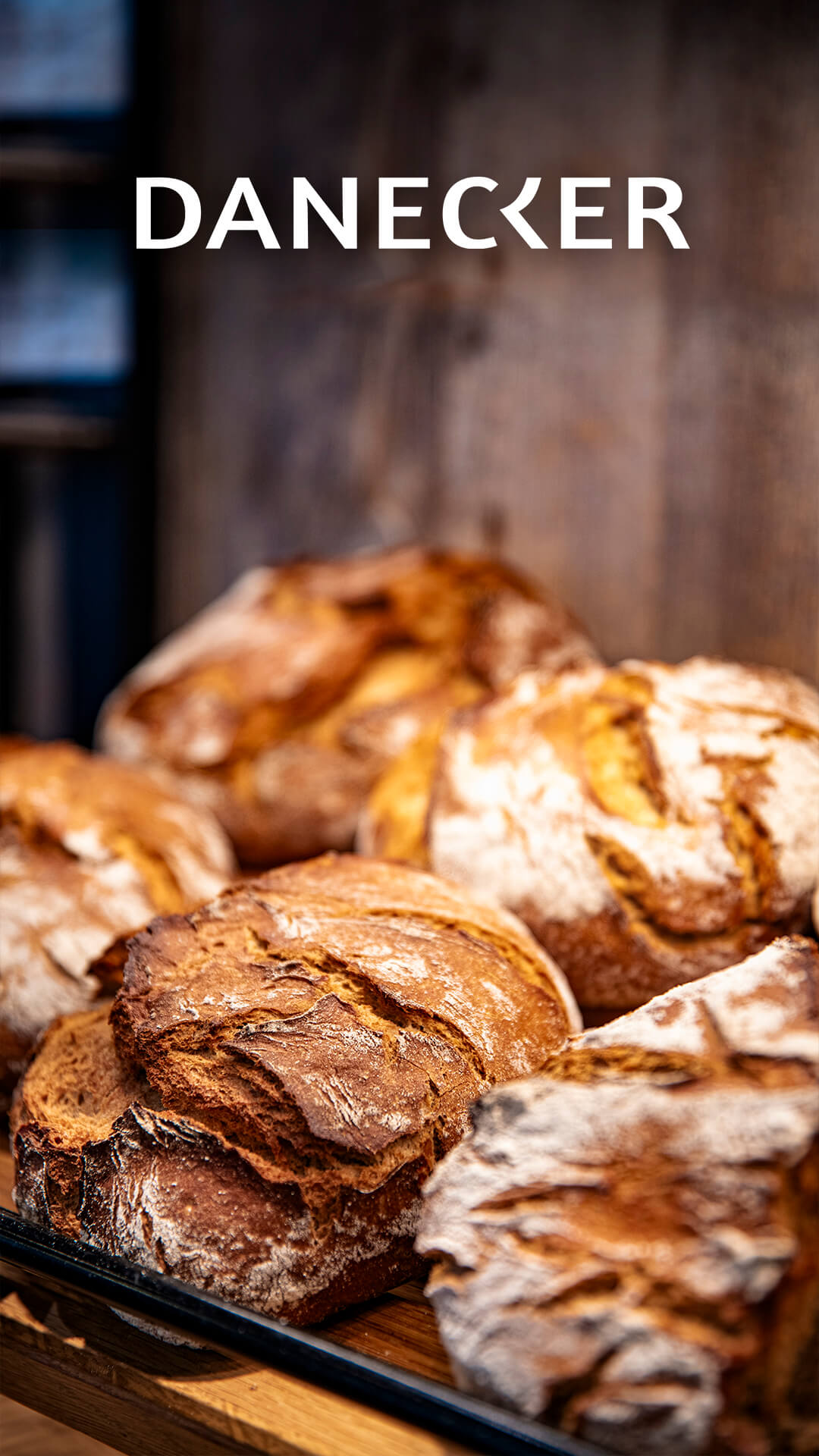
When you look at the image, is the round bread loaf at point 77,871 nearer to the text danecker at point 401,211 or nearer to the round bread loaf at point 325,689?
the round bread loaf at point 325,689

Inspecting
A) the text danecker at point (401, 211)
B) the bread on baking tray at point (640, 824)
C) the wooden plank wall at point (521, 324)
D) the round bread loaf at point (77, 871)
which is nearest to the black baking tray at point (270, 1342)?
the round bread loaf at point (77, 871)

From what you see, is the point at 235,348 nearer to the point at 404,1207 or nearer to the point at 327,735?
the point at 327,735

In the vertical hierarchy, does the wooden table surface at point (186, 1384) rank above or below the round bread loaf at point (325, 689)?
below

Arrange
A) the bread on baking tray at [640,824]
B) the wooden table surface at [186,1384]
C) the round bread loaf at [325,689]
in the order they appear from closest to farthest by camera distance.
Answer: the wooden table surface at [186,1384]
the bread on baking tray at [640,824]
the round bread loaf at [325,689]

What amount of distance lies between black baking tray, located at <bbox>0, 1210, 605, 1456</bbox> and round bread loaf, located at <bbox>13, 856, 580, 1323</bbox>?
66mm

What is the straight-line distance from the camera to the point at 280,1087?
1.16 m

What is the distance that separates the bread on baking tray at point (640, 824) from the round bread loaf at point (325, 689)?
0.44 metres

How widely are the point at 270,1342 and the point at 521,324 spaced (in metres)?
1.99

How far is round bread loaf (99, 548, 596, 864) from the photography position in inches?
83.8

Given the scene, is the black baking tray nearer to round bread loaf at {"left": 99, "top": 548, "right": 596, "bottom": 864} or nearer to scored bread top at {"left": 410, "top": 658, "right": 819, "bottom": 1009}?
scored bread top at {"left": 410, "top": 658, "right": 819, "bottom": 1009}

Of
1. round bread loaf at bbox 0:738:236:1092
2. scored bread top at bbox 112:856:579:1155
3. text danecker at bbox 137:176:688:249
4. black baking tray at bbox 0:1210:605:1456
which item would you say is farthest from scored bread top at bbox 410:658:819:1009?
text danecker at bbox 137:176:688:249

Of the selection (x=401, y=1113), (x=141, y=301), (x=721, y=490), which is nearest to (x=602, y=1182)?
(x=401, y=1113)

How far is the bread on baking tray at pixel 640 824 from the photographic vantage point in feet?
4.87

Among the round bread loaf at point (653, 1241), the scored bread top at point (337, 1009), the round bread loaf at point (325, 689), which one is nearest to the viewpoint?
the round bread loaf at point (653, 1241)
